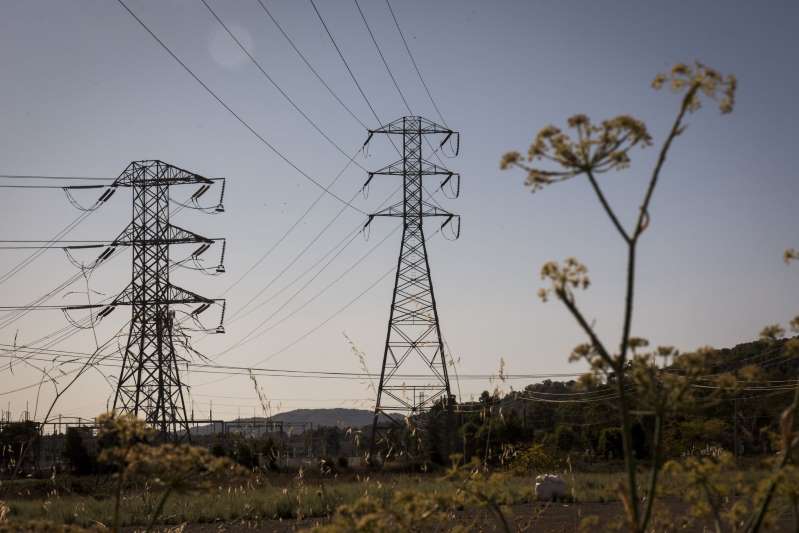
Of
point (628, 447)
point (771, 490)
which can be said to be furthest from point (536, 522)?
point (628, 447)

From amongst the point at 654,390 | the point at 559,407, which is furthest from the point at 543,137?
the point at 559,407

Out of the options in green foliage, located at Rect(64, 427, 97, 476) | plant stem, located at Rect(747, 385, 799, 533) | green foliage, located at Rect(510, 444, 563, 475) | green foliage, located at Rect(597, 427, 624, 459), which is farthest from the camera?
green foliage, located at Rect(597, 427, 624, 459)

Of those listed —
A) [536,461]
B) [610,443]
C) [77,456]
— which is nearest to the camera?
[536,461]

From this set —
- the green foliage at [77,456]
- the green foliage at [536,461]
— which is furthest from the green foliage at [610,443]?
the green foliage at [77,456]

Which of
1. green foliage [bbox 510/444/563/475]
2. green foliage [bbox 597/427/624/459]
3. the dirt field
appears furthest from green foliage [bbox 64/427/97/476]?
green foliage [bbox 597/427/624/459]

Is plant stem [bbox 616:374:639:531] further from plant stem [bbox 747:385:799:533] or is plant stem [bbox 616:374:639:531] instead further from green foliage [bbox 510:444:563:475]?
green foliage [bbox 510:444:563:475]

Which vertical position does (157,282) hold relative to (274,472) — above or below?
above

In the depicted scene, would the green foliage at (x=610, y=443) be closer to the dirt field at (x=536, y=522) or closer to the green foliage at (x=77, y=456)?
the green foliage at (x=77, y=456)

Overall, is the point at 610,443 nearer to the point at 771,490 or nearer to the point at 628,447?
the point at 771,490

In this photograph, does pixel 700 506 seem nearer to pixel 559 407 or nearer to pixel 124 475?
pixel 124 475

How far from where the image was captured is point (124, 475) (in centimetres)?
252

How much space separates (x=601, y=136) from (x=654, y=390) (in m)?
0.71

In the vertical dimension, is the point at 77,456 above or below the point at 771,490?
above

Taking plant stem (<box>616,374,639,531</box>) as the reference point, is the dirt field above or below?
below
